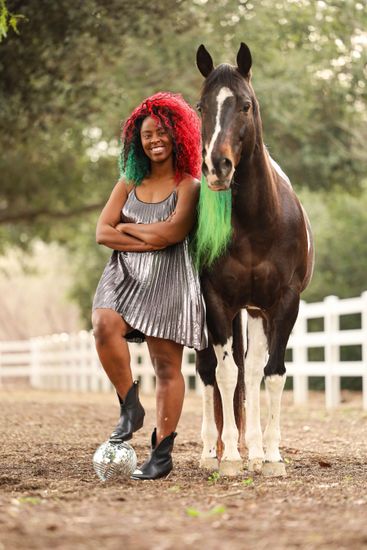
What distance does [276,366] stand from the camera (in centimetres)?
610

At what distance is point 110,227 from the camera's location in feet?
19.4

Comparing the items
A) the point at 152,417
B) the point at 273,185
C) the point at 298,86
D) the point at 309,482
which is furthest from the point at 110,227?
the point at 298,86

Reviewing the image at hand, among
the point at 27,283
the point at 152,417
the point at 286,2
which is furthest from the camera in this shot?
the point at 27,283

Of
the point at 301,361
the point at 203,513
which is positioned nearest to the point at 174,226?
the point at 203,513

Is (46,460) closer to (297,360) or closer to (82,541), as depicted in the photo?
(82,541)

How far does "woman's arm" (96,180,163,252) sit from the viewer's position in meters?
5.84

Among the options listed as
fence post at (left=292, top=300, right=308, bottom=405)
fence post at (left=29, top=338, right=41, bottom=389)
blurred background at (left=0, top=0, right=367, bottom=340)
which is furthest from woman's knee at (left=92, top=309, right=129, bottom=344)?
fence post at (left=29, top=338, right=41, bottom=389)

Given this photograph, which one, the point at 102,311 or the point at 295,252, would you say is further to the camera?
the point at 295,252

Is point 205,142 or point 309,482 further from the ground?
point 205,142

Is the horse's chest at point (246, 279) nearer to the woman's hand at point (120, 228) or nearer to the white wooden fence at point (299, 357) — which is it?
the woman's hand at point (120, 228)

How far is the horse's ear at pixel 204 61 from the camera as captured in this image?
18.8ft

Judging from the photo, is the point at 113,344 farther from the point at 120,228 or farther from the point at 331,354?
the point at 331,354

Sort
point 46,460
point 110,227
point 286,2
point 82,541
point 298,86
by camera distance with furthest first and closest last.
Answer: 1. point 298,86
2. point 286,2
3. point 46,460
4. point 110,227
5. point 82,541

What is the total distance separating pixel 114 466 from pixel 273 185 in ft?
6.30
